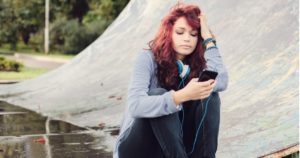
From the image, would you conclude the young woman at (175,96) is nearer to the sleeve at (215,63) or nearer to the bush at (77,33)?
the sleeve at (215,63)

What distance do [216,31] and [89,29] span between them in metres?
23.1

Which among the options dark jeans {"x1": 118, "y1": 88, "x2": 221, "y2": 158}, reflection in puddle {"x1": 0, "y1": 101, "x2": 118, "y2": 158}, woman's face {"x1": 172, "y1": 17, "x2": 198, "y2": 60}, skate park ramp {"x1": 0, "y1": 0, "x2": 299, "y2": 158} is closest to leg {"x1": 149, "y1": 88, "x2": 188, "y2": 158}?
dark jeans {"x1": 118, "y1": 88, "x2": 221, "y2": 158}

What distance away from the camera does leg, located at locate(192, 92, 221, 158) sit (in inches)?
114

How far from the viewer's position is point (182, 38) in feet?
9.87

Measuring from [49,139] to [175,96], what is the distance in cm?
272

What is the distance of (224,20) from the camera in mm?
6414

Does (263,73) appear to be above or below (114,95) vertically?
above

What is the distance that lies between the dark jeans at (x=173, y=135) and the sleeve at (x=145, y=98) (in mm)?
44

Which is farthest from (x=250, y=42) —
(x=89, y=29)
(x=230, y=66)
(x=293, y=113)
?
(x=89, y=29)

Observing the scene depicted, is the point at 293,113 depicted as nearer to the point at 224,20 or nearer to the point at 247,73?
the point at 247,73

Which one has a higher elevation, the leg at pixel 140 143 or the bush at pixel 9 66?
the leg at pixel 140 143

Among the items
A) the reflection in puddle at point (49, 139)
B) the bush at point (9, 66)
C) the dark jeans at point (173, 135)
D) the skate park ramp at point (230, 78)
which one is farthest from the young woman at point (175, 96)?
the bush at point (9, 66)

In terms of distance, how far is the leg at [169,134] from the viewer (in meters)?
2.80

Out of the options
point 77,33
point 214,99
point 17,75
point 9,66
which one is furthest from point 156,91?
point 77,33
